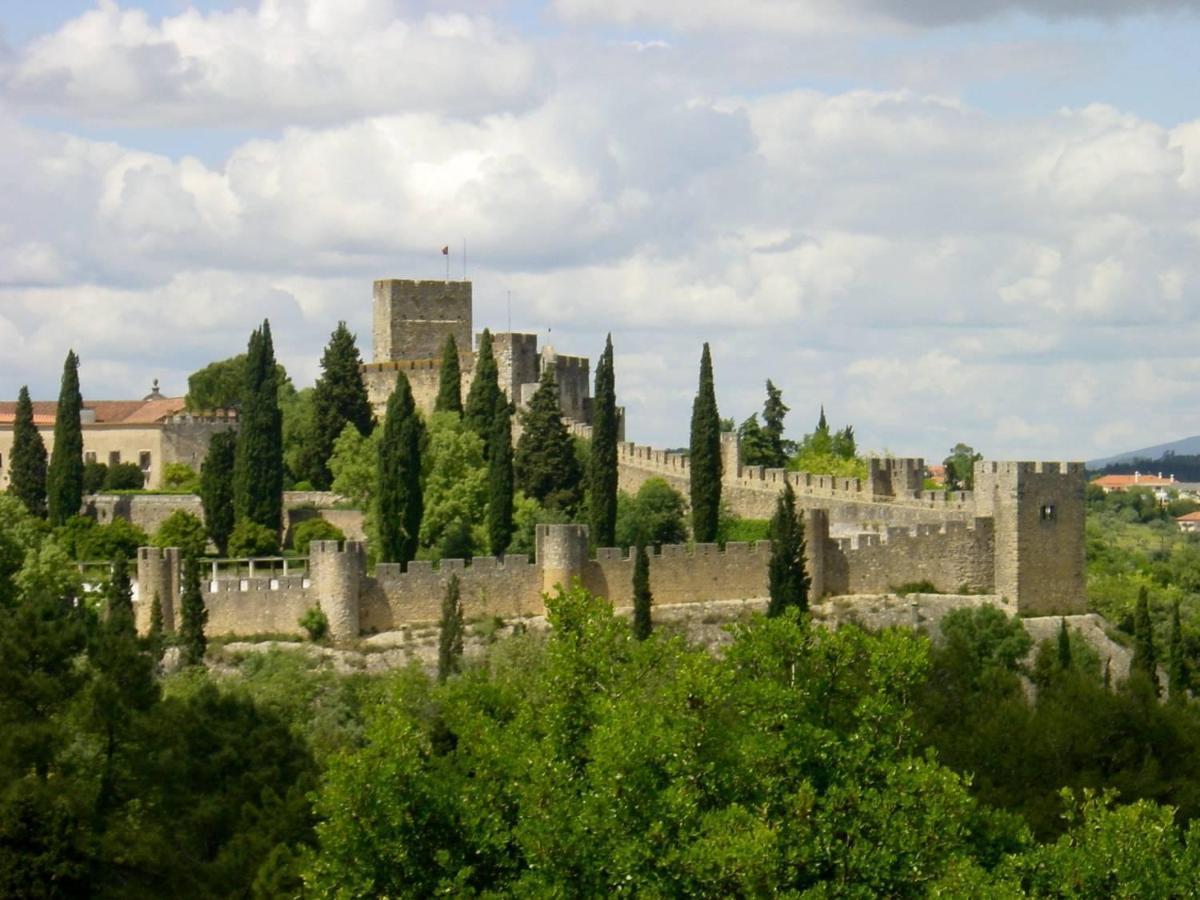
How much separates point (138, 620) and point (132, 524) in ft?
27.9

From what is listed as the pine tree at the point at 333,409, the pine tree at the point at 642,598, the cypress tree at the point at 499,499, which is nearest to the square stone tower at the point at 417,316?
the pine tree at the point at 333,409

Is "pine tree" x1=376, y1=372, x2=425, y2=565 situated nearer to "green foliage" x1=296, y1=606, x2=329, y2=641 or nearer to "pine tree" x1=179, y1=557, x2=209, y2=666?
"green foliage" x1=296, y1=606, x2=329, y2=641

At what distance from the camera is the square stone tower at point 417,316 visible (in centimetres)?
6638

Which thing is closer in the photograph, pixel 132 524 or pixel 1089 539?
pixel 132 524

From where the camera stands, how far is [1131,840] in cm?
2584

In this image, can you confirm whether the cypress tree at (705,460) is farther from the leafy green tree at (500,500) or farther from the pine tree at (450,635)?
the pine tree at (450,635)

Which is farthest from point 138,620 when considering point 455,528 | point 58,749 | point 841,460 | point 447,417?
point 841,460

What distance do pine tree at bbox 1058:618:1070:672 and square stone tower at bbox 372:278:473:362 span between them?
24573 mm

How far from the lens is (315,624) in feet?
149

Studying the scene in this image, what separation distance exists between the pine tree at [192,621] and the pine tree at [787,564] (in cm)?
904

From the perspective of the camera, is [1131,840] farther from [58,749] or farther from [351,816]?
[58,749]

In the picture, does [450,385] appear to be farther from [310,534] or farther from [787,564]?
[787,564]

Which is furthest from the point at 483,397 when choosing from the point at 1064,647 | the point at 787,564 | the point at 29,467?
A: the point at 1064,647

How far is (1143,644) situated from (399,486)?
1319 cm
